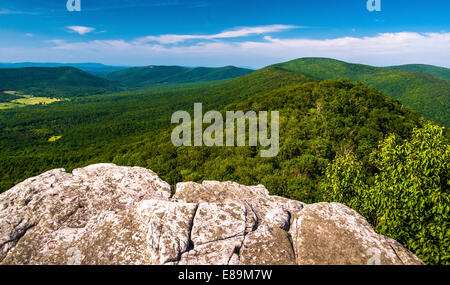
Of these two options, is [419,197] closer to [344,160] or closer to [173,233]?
[344,160]

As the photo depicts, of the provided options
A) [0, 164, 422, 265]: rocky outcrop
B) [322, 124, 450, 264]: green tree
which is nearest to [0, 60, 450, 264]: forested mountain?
[322, 124, 450, 264]: green tree

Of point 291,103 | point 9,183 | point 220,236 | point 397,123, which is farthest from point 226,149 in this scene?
point 9,183

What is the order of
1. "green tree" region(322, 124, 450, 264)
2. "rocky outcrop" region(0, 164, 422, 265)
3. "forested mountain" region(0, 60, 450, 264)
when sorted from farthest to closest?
"forested mountain" region(0, 60, 450, 264), "green tree" region(322, 124, 450, 264), "rocky outcrop" region(0, 164, 422, 265)

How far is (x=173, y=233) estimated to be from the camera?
9.24 meters

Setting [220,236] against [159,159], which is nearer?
[220,236]

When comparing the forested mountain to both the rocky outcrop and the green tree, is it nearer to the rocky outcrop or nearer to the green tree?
the green tree

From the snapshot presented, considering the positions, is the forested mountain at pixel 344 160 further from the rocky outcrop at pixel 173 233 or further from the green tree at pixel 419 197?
the rocky outcrop at pixel 173 233

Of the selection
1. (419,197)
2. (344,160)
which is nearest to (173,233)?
(419,197)

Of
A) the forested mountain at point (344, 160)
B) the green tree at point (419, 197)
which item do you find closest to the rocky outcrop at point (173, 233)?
the green tree at point (419, 197)

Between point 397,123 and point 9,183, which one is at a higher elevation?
point 397,123

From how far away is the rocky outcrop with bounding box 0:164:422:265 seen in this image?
8594 mm

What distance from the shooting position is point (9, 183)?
8206 centimetres
